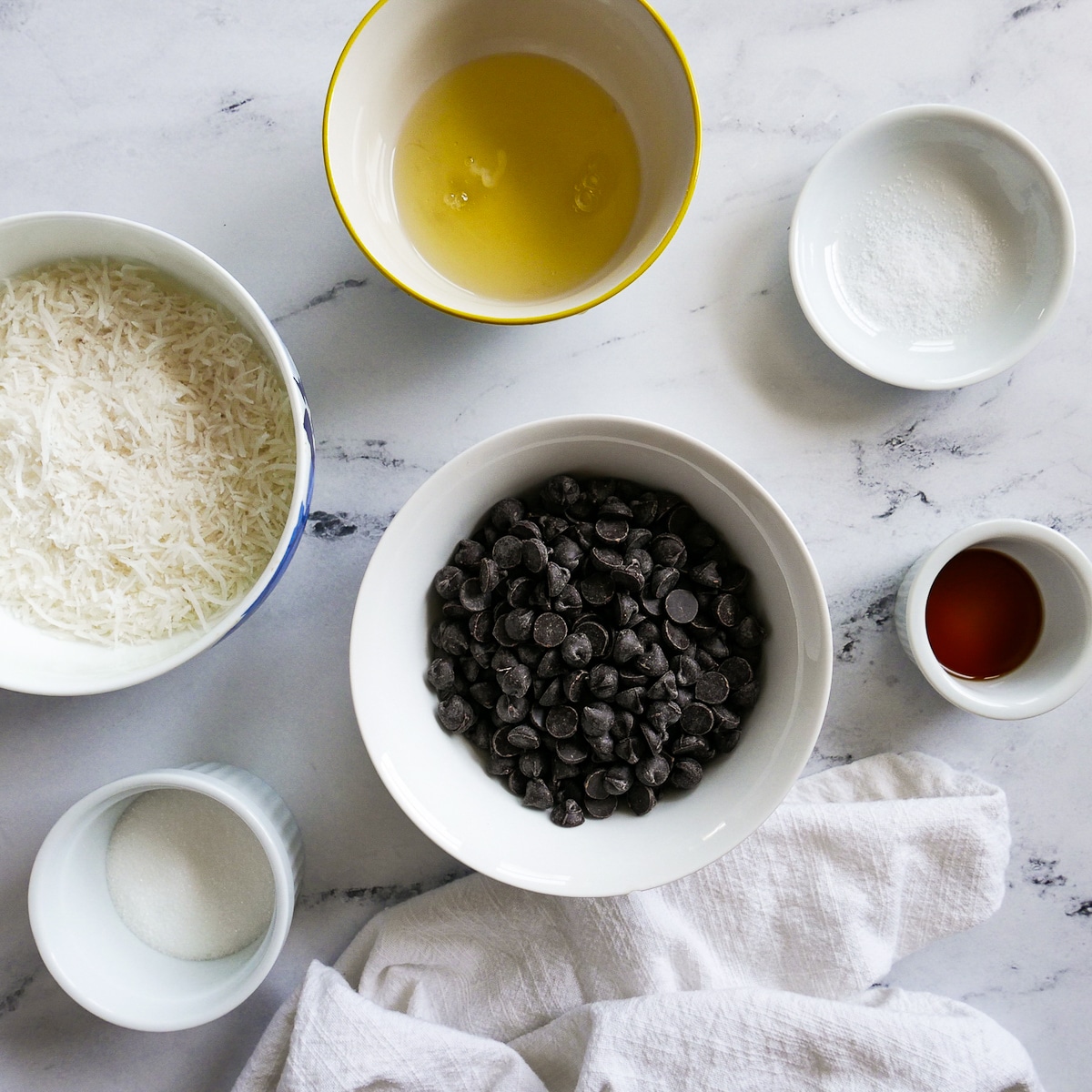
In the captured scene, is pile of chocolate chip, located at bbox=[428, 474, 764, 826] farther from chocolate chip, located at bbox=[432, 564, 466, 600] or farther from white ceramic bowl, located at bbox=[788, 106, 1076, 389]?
white ceramic bowl, located at bbox=[788, 106, 1076, 389]

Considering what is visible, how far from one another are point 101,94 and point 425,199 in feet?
1.55

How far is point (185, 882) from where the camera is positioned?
3.47 ft

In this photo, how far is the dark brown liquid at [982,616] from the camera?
110cm

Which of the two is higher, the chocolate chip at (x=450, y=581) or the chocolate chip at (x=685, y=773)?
the chocolate chip at (x=450, y=581)

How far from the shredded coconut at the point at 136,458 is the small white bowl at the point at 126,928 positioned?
21 cm

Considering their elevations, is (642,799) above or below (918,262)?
below

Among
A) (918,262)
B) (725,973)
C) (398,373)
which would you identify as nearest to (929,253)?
(918,262)

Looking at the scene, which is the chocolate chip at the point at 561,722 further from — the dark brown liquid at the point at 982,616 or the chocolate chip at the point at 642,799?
the dark brown liquid at the point at 982,616

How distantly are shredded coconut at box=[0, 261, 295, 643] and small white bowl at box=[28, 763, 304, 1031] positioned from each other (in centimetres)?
21

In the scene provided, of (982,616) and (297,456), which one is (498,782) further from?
(982,616)

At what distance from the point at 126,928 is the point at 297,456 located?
69cm

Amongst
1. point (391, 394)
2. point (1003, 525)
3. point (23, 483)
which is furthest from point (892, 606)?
point (23, 483)

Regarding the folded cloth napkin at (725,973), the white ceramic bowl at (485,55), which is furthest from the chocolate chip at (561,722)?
the white ceramic bowl at (485,55)

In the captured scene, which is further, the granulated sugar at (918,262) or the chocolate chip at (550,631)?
the granulated sugar at (918,262)
